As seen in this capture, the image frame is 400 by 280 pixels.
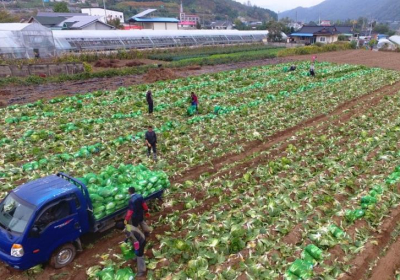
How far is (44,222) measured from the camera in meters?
7.29

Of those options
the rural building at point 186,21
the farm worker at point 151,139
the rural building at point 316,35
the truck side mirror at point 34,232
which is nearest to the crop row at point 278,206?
the truck side mirror at point 34,232

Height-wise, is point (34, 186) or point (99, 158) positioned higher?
point (34, 186)

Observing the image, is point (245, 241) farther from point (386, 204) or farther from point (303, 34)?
point (303, 34)

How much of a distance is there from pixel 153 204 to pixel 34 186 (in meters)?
3.46

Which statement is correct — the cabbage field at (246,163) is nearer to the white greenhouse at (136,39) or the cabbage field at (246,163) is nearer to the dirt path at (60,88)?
the dirt path at (60,88)

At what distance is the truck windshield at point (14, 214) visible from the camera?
282 inches

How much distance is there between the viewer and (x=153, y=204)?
9.84 m

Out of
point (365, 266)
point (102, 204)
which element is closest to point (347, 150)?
point (365, 266)

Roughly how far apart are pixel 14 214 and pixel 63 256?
1.55 metres

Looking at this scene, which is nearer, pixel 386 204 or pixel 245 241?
pixel 245 241

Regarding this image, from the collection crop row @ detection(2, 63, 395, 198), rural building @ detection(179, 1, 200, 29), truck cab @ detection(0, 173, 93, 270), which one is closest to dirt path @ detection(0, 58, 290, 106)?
crop row @ detection(2, 63, 395, 198)

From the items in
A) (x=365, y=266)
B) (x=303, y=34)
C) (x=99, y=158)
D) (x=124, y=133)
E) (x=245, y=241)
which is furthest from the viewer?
(x=303, y=34)

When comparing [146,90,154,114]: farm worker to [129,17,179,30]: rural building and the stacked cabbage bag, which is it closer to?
the stacked cabbage bag

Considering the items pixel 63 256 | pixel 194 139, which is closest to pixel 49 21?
pixel 194 139
